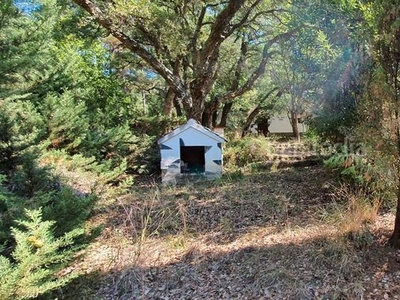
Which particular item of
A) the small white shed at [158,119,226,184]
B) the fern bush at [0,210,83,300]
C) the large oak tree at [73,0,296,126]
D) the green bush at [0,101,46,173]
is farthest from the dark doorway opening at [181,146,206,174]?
the fern bush at [0,210,83,300]

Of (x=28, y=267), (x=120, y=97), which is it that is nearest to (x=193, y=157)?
(x=120, y=97)

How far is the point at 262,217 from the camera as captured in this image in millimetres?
3770

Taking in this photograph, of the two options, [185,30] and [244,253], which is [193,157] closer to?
[185,30]

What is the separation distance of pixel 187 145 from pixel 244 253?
139 inches

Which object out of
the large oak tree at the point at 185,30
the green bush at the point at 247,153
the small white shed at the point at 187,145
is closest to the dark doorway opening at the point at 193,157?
the small white shed at the point at 187,145

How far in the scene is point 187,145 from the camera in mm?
6234

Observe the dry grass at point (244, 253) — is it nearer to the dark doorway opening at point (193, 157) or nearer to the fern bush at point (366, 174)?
the fern bush at point (366, 174)

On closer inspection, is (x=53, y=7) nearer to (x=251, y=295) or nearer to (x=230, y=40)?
(x=251, y=295)

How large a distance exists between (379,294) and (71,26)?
340 inches

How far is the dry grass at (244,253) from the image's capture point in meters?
2.46

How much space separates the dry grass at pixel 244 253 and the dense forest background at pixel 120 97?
1.32 feet

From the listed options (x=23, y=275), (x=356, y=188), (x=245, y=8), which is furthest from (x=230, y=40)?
(x=23, y=275)

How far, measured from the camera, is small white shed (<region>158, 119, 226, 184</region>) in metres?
6.11

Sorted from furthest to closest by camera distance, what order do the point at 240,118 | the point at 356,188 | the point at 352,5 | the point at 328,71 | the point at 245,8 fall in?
the point at 240,118
the point at 245,8
the point at 328,71
the point at 356,188
the point at 352,5
